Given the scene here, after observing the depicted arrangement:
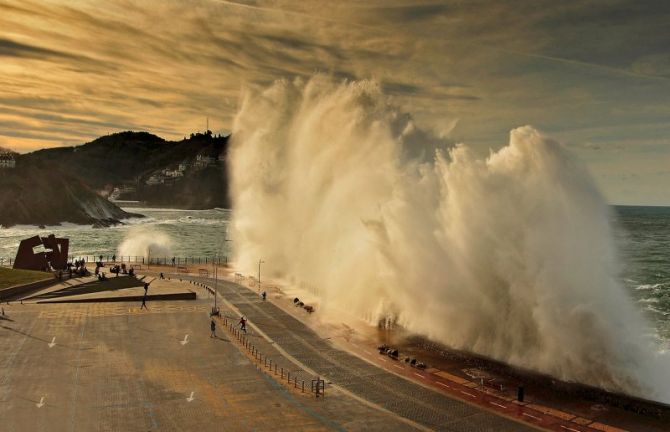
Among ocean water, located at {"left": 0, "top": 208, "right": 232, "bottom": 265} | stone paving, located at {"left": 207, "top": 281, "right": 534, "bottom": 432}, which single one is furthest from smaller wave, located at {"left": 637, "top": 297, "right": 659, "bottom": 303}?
ocean water, located at {"left": 0, "top": 208, "right": 232, "bottom": 265}

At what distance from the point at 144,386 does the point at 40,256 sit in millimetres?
44144

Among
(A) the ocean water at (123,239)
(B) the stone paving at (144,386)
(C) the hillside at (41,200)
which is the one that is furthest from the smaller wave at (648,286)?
(C) the hillside at (41,200)

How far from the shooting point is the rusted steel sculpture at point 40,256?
64.0 m

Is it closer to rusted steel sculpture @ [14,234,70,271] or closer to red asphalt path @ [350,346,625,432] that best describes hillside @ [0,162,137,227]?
rusted steel sculpture @ [14,234,70,271]

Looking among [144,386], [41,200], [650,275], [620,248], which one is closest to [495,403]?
[144,386]

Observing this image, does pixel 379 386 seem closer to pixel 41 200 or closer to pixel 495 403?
pixel 495 403

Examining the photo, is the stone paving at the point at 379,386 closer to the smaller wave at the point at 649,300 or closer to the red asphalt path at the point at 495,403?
the red asphalt path at the point at 495,403

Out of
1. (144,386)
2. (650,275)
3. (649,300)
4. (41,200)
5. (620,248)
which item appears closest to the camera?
(144,386)

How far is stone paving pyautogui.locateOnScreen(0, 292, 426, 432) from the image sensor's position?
82.8 ft

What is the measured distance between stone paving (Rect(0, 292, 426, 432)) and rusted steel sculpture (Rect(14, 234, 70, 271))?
22726 mm

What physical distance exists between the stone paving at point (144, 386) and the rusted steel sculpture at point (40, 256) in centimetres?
2273

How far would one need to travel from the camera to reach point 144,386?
29.8 meters

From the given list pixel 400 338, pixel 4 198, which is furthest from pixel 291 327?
pixel 4 198

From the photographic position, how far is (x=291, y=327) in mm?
43969
